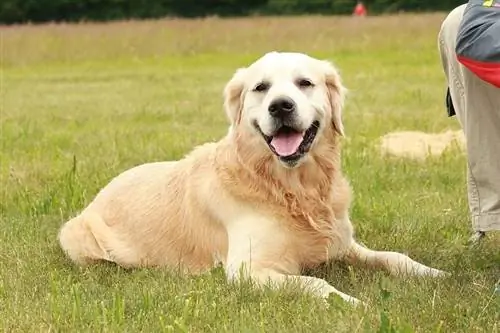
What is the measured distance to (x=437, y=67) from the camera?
48.5ft

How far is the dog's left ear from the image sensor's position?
151 inches

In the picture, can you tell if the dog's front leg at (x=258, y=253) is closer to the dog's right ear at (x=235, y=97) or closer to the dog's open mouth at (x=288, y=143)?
the dog's open mouth at (x=288, y=143)

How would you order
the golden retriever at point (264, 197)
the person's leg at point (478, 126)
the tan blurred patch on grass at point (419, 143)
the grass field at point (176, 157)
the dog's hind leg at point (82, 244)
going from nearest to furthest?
the grass field at point (176, 157) < the person's leg at point (478, 126) < the golden retriever at point (264, 197) < the dog's hind leg at point (82, 244) < the tan blurred patch on grass at point (419, 143)

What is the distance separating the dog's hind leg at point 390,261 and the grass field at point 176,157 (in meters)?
0.09

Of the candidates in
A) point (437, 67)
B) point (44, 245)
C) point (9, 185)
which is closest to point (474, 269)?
point (44, 245)

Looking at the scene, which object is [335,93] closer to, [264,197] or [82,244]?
[264,197]

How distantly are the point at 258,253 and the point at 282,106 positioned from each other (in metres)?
0.61

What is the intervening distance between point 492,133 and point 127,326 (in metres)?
1.60

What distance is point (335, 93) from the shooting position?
12.7 feet

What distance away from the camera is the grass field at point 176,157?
9.76 feet

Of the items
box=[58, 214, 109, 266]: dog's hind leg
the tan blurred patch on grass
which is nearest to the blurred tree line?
the tan blurred patch on grass

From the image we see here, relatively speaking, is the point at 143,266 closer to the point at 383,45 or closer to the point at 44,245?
the point at 44,245

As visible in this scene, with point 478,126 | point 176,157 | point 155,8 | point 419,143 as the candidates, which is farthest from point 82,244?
point 155,8

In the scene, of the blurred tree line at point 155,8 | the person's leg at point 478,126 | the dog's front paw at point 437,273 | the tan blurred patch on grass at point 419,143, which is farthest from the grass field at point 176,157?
the blurred tree line at point 155,8
